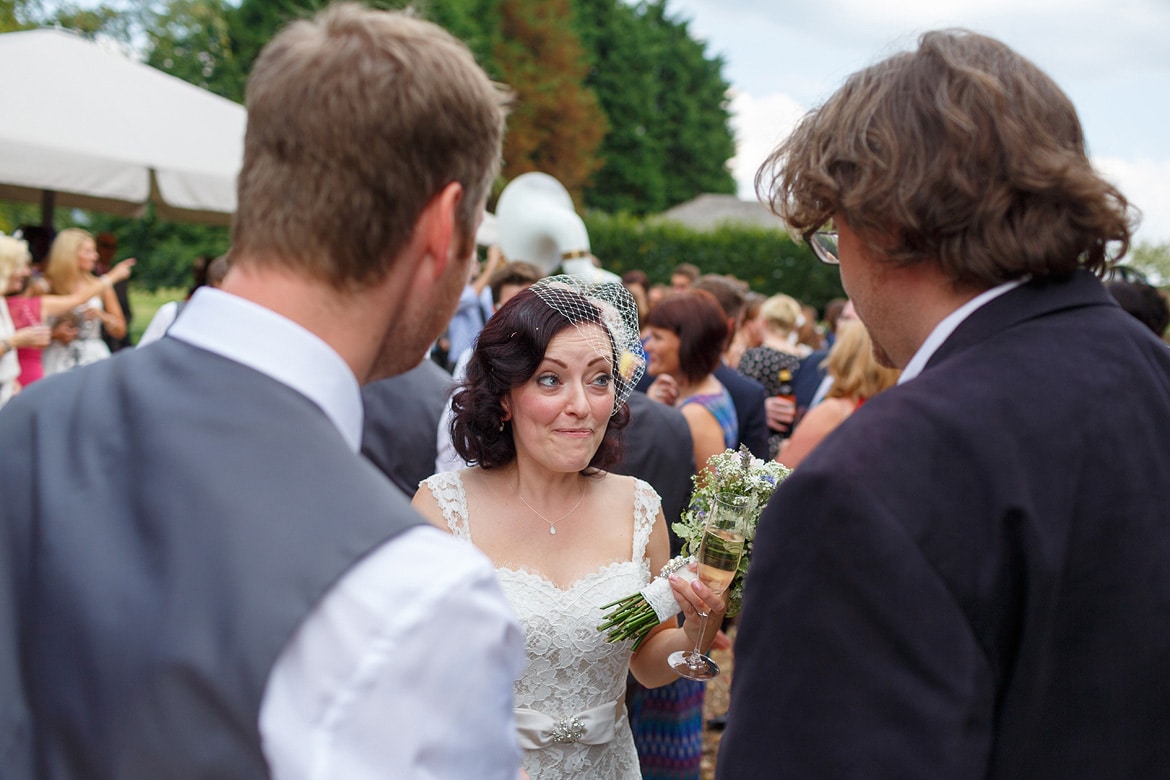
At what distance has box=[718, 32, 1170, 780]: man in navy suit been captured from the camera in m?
1.23

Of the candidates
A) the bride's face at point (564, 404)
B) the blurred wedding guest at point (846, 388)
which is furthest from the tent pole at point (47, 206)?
the bride's face at point (564, 404)

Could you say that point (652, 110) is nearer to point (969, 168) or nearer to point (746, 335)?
point (746, 335)

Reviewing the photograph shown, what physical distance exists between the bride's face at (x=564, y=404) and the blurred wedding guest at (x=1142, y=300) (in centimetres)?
360

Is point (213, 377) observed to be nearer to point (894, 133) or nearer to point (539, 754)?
point (894, 133)

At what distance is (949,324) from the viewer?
4.79 feet

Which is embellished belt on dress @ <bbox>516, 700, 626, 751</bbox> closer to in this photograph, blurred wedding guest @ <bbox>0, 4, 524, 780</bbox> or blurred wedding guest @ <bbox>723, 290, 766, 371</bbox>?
blurred wedding guest @ <bbox>0, 4, 524, 780</bbox>

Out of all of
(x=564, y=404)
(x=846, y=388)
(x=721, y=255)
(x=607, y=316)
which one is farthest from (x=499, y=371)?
(x=721, y=255)

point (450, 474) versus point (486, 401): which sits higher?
point (486, 401)

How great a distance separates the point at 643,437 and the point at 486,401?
3.89 ft

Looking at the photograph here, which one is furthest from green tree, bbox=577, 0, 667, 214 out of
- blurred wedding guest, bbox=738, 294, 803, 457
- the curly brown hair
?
the curly brown hair

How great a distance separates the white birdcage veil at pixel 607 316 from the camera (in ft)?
10.0

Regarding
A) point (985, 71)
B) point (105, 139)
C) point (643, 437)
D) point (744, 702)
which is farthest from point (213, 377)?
point (105, 139)

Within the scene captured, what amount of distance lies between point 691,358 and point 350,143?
13.5 feet

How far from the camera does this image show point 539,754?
9.29ft
